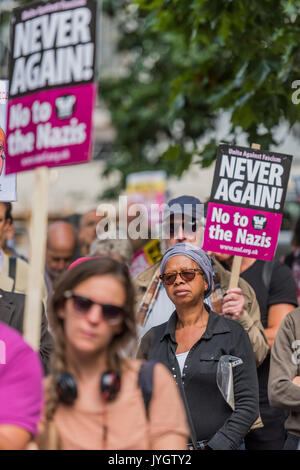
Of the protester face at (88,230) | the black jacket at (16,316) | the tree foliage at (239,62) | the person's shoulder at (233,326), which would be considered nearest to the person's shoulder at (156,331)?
the person's shoulder at (233,326)

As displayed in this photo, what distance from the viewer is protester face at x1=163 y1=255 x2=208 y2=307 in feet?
12.9

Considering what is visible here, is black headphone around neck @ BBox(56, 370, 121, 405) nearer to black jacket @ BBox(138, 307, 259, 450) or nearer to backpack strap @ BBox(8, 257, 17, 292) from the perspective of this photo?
black jacket @ BBox(138, 307, 259, 450)

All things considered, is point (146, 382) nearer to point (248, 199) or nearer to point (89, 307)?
point (89, 307)

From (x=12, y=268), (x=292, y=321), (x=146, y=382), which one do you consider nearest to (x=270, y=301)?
(x=292, y=321)

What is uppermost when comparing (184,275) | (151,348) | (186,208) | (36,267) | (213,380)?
(186,208)

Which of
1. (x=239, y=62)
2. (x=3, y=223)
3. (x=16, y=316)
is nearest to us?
(x=16, y=316)

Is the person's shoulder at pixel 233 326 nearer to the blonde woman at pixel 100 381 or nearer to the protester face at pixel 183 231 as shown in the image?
the protester face at pixel 183 231

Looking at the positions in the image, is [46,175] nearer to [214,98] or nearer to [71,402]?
[71,402]

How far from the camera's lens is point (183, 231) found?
15.5 ft

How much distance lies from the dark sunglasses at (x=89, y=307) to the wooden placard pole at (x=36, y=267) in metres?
0.13

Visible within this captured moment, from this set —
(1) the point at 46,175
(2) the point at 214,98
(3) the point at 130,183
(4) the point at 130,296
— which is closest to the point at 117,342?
(4) the point at 130,296

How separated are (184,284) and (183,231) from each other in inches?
32.9
